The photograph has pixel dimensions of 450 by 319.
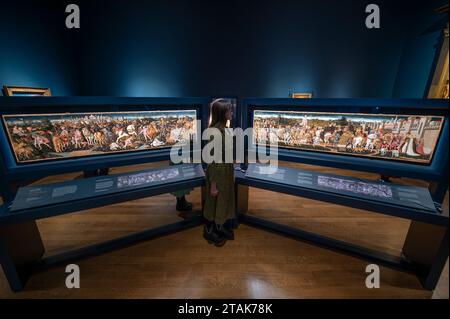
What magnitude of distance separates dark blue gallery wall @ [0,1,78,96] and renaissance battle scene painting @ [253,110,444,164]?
187 inches

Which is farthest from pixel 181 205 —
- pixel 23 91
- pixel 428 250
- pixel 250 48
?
pixel 250 48

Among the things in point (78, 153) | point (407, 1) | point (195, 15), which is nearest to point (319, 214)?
point (78, 153)

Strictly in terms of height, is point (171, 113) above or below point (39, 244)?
above

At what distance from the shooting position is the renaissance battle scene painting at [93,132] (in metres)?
2.04

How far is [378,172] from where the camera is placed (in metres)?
2.21

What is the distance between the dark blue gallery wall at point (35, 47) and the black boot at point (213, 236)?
4.55 meters

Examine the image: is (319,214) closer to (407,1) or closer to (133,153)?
(133,153)

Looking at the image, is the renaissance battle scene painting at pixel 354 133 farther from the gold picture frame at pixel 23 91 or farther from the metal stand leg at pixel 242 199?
the gold picture frame at pixel 23 91

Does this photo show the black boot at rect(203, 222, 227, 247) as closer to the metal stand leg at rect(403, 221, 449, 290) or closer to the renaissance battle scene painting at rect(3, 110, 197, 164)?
the renaissance battle scene painting at rect(3, 110, 197, 164)

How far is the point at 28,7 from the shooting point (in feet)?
13.5

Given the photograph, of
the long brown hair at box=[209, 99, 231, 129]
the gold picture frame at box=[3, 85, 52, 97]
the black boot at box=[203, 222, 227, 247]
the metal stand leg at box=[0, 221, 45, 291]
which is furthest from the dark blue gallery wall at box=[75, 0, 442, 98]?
the metal stand leg at box=[0, 221, 45, 291]

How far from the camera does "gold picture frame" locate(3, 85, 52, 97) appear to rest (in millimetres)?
3757

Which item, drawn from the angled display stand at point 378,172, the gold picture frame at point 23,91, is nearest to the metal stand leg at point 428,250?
the angled display stand at point 378,172
